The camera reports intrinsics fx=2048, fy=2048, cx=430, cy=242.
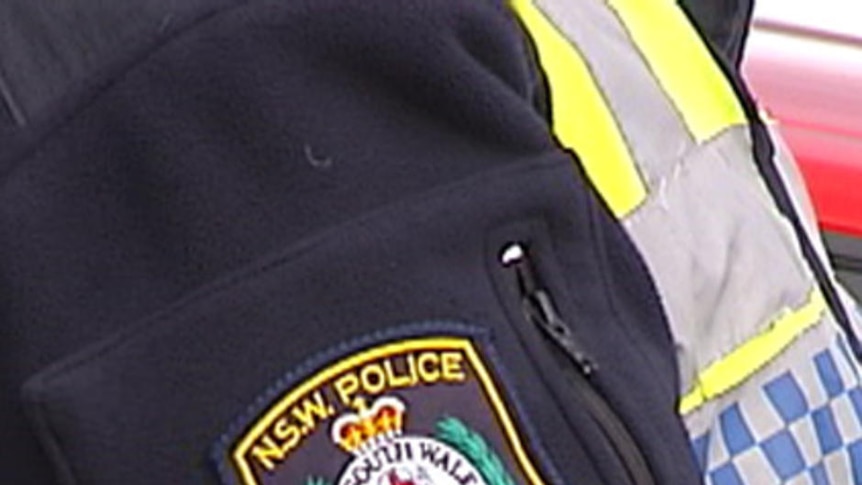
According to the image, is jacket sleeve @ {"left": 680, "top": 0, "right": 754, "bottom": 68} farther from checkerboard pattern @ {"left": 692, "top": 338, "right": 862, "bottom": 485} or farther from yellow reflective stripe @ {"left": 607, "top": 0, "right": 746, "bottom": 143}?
checkerboard pattern @ {"left": 692, "top": 338, "right": 862, "bottom": 485}

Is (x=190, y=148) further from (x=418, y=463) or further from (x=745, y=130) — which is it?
(x=745, y=130)

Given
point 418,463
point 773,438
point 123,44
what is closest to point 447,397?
point 418,463

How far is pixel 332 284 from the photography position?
0.59m

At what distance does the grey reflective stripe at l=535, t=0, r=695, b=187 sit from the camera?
783mm

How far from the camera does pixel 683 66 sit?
33.6 inches

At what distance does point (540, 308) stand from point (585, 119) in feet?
0.46

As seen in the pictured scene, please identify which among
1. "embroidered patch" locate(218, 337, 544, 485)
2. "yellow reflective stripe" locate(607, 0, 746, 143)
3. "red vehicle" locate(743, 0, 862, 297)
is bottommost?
"embroidered patch" locate(218, 337, 544, 485)

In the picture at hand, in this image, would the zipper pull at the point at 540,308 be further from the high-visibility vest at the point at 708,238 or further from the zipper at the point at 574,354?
the high-visibility vest at the point at 708,238

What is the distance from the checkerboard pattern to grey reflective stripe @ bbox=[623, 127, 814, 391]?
28 millimetres

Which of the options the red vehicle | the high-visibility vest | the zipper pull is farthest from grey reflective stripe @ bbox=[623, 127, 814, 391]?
the red vehicle

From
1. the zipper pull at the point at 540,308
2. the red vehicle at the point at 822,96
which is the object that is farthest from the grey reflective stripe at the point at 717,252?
the red vehicle at the point at 822,96

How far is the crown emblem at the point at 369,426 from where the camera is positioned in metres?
0.59

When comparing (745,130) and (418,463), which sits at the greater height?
(745,130)

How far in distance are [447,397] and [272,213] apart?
0.07 meters
